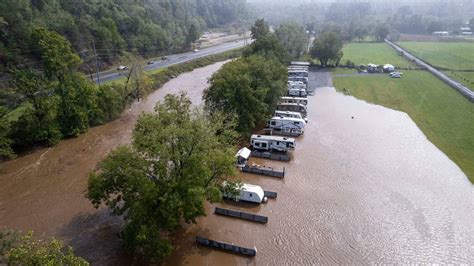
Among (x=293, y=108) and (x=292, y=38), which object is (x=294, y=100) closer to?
(x=293, y=108)

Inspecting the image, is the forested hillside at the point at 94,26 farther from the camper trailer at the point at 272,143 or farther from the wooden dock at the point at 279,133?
the camper trailer at the point at 272,143

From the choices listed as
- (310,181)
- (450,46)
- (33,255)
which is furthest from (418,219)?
(450,46)

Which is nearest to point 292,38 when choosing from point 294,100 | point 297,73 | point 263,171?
point 297,73

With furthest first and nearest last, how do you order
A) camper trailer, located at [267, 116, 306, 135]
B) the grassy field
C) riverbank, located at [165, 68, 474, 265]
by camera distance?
1. the grassy field
2. camper trailer, located at [267, 116, 306, 135]
3. riverbank, located at [165, 68, 474, 265]

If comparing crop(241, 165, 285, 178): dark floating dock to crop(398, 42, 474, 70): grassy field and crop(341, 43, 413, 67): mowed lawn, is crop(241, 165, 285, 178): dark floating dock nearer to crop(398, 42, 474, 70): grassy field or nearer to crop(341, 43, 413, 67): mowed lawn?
crop(341, 43, 413, 67): mowed lawn

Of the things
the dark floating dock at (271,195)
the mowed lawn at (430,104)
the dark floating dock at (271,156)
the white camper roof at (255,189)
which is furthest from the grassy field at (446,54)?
the white camper roof at (255,189)

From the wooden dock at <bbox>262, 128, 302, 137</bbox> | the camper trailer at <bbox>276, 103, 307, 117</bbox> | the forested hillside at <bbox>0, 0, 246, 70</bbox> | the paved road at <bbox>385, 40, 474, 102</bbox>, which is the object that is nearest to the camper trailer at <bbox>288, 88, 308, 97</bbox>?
the camper trailer at <bbox>276, 103, 307, 117</bbox>
